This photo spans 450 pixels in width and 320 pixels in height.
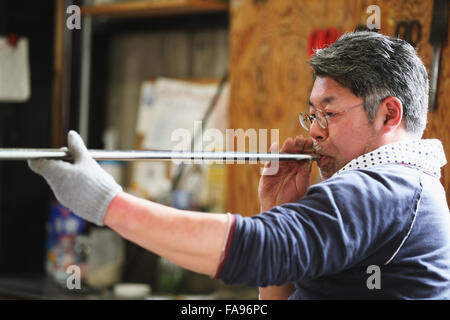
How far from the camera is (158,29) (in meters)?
2.81

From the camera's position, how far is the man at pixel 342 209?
0.88 m

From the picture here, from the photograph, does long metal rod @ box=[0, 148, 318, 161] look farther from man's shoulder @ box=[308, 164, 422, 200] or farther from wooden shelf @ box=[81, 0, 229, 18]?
wooden shelf @ box=[81, 0, 229, 18]

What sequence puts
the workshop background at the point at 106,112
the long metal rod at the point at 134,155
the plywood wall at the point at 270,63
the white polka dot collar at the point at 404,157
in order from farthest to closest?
1. the workshop background at the point at 106,112
2. the plywood wall at the point at 270,63
3. the white polka dot collar at the point at 404,157
4. the long metal rod at the point at 134,155

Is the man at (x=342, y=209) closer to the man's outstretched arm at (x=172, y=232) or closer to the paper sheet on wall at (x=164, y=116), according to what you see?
the man's outstretched arm at (x=172, y=232)

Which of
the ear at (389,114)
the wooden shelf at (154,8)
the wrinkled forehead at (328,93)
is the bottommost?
the ear at (389,114)

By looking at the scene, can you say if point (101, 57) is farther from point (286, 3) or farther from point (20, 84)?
point (286, 3)

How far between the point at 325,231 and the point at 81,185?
0.37 m

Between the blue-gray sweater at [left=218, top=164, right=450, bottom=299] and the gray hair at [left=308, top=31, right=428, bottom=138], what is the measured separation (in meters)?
0.14

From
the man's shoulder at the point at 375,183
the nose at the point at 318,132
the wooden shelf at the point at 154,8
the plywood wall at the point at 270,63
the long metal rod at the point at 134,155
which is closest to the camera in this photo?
the long metal rod at the point at 134,155

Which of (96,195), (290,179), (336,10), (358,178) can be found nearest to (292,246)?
(358,178)

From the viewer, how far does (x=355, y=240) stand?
3.06 ft

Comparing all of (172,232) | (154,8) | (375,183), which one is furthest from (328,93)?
(154,8)

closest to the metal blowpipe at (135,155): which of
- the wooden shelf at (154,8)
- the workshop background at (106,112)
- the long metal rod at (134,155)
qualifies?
the long metal rod at (134,155)

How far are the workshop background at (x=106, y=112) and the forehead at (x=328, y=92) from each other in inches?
48.5
